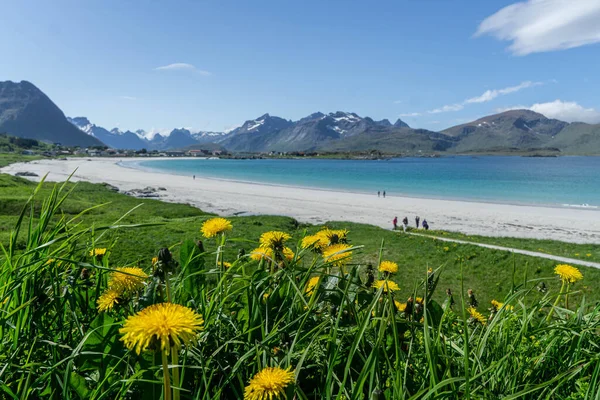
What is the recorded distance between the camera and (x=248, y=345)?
1559mm

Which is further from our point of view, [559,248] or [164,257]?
[559,248]

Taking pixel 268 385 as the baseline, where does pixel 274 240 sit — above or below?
above

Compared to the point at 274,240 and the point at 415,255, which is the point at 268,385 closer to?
the point at 274,240

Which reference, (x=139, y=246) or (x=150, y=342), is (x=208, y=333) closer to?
(x=150, y=342)

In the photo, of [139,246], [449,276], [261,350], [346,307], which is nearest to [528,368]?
[346,307]

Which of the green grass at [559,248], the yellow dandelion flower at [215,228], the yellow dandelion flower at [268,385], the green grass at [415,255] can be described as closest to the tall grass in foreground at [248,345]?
the yellow dandelion flower at [268,385]

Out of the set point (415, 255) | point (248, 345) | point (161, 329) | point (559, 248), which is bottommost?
Result: point (559, 248)

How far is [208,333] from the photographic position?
1.57 meters

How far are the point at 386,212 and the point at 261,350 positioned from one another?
47226mm

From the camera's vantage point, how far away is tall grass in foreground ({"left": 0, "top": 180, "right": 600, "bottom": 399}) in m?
1.16

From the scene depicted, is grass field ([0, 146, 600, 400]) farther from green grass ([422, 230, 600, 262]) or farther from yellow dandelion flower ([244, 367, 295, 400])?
green grass ([422, 230, 600, 262])

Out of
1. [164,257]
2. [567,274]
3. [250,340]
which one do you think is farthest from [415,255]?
[164,257]

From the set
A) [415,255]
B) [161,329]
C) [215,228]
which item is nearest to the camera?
[161,329]

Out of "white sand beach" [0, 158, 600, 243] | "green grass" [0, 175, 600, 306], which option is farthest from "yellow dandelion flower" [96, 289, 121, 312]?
"white sand beach" [0, 158, 600, 243]
